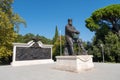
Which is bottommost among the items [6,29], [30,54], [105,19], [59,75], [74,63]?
→ [59,75]

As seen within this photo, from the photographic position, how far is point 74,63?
8.66 meters

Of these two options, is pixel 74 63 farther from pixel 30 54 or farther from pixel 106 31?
pixel 106 31

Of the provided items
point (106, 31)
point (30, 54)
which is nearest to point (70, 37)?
point (30, 54)

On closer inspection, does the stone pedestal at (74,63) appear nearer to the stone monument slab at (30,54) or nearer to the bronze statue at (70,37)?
the bronze statue at (70,37)

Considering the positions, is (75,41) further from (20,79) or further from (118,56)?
(118,56)

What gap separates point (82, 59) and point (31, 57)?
745 cm

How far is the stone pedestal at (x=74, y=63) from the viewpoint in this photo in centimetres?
859

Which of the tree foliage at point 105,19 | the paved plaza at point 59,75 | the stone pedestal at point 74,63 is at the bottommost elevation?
the paved plaza at point 59,75

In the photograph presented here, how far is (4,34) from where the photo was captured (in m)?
14.8

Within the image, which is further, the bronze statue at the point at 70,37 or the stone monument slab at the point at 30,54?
the stone monument slab at the point at 30,54

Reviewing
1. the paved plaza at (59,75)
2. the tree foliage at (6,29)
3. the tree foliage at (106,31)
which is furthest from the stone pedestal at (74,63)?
the tree foliage at (106,31)

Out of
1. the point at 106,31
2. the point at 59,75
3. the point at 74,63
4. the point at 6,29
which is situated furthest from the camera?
the point at 106,31

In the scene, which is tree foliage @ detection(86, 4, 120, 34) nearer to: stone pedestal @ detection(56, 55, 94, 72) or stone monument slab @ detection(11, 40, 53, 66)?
stone monument slab @ detection(11, 40, 53, 66)

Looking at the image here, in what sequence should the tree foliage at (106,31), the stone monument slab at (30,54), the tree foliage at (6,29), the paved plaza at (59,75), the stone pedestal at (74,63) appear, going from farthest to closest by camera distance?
the tree foliage at (106,31) → the tree foliage at (6,29) → the stone monument slab at (30,54) → the stone pedestal at (74,63) → the paved plaza at (59,75)
